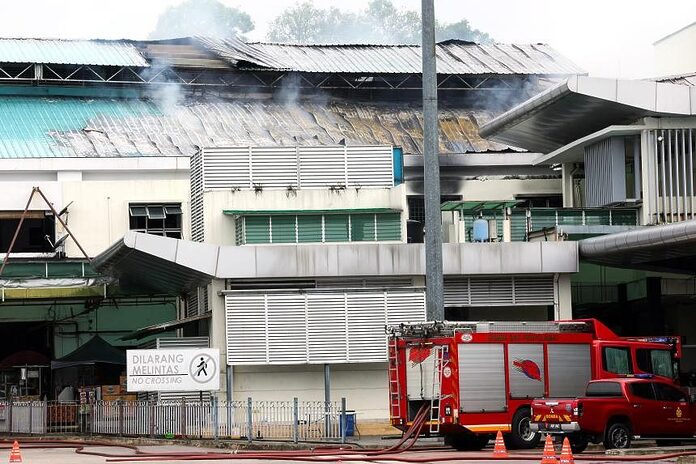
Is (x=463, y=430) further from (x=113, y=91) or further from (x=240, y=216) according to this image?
(x=113, y=91)

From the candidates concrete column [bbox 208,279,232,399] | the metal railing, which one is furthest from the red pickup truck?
concrete column [bbox 208,279,232,399]

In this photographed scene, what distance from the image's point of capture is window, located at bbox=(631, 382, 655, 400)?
30719mm

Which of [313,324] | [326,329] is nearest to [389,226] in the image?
[326,329]

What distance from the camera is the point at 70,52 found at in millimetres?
63906

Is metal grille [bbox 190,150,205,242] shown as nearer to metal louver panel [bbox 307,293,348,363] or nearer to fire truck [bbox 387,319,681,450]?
metal louver panel [bbox 307,293,348,363]

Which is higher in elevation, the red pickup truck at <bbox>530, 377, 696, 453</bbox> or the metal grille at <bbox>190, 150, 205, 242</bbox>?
the metal grille at <bbox>190, 150, 205, 242</bbox>

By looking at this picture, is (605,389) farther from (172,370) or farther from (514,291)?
(172,370)

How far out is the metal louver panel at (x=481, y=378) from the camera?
103 ft

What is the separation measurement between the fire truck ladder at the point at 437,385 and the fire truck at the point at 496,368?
0.9 inches

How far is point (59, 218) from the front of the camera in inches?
2138

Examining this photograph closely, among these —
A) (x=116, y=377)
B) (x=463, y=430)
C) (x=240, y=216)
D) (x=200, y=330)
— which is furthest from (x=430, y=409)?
(x=116, y=377)

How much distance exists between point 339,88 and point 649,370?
35.5 metres

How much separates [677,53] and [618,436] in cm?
4653

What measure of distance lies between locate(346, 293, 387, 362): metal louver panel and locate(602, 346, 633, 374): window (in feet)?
30.2
